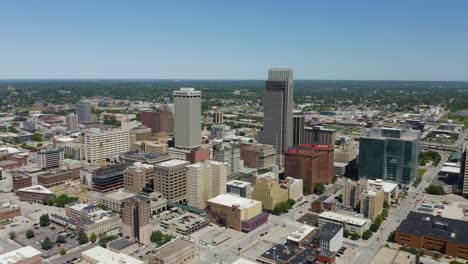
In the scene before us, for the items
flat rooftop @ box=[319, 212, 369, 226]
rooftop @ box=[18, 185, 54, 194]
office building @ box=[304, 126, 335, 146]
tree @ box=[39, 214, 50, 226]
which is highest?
office building @ box=[304, 126, 335, 146]

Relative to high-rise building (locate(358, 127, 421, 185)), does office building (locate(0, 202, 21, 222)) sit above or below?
below

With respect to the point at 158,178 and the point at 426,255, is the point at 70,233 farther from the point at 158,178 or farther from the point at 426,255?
the point at 426,255

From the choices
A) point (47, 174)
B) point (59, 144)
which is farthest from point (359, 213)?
point (59, 144)

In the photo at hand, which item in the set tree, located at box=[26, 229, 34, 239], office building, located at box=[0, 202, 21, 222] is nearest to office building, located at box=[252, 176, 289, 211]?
tree, located at box=[26, 229, 34, 239]

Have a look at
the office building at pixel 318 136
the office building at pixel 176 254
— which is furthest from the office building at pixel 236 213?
the office building at pixel 318 136

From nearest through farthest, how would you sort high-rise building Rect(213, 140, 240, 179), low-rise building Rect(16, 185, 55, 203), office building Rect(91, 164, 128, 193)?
1. low-rise building Rect(16, 185, 55, 203)
2. office building Rect(91, 164, 128, 193)
3. high-rise building Rect(213, 140, 240, 179)

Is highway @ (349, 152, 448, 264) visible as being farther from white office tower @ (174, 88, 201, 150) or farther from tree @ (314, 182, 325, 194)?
white office tower @ (174, 88, 201, 150)

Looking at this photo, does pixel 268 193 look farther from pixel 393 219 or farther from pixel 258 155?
pixel 258 155
